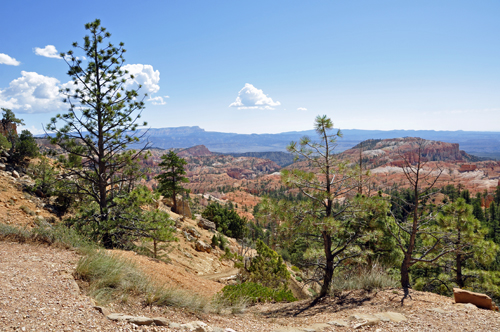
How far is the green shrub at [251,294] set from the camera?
7.14m

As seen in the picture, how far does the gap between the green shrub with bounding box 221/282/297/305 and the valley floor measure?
0.59 meters

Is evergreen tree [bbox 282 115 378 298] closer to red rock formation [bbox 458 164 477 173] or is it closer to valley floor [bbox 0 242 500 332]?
valley floor [bbox 0 242 500 332]

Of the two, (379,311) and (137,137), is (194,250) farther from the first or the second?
(379,311)

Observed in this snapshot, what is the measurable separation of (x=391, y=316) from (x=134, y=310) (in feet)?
16.9

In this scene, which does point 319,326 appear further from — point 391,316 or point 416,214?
point 416,214

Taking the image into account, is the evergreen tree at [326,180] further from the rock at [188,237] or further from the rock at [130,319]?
the rock at [188,237]

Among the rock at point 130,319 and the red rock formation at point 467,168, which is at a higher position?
the rock at point 130,319

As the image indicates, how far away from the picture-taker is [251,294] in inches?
326

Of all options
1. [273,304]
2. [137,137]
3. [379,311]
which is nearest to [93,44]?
[137,137]

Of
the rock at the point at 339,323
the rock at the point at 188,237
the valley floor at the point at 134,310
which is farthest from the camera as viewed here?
the rock at the point at 188,237

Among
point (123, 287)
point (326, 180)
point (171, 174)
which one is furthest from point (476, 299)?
point (171, 174)

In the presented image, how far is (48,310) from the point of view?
3.86m

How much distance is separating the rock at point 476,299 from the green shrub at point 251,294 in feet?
16.0

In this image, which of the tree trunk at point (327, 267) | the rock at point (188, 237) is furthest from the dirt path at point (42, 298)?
the rock at point (188, 237)
